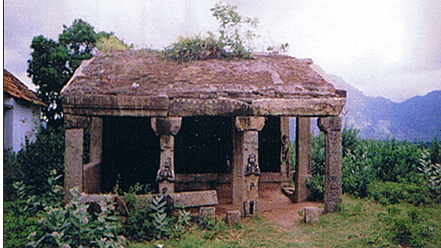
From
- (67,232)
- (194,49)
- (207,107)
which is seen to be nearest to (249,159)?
(207,107)

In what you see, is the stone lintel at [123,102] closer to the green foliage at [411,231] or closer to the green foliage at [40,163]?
the green foliage at [40,163]

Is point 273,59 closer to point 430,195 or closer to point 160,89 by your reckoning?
point 160,89

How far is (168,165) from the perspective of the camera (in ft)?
26.1

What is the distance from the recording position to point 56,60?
1309 centimetres

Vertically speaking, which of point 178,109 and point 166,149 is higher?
point 178,109

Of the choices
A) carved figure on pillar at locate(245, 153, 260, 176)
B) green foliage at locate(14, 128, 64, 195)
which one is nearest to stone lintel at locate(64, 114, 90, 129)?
green foliage at locate(14, 128, 64, 195)

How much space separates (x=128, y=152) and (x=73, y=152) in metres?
3.27

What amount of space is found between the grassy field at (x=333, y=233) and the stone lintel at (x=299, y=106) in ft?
7.52

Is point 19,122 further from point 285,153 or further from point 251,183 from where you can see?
point 285,153

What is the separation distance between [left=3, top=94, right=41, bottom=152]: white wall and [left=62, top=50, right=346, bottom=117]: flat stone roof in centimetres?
350

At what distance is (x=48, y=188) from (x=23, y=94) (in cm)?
370

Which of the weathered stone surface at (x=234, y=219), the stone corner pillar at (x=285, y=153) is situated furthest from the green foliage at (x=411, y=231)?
the stone corner pillar at (x=285, y=153)

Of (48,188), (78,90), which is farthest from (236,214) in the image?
(48,188)

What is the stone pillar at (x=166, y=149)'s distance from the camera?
786 centimetres
